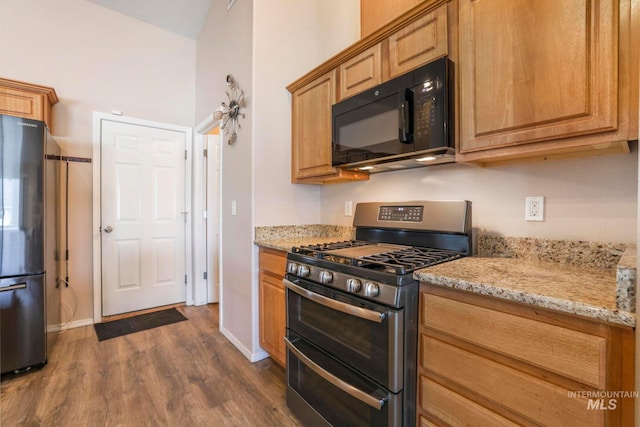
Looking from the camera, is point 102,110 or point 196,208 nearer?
point 102,110

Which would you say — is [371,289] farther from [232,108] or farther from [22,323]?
[22,323]

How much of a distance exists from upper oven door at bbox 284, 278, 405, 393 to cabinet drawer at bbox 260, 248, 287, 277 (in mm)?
274

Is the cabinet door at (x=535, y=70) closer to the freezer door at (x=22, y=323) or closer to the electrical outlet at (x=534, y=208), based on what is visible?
the electrical outlet at (x=534, y=208)

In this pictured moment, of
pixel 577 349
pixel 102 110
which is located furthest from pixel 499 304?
pixel 102 110

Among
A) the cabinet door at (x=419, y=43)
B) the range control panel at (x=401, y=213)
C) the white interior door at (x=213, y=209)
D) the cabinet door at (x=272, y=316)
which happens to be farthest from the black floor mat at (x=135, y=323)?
the cabinet door at (x=419, y=43)

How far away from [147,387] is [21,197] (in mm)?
1549

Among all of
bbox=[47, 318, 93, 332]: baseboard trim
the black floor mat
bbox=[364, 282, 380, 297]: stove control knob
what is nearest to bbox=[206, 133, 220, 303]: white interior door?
the black floor mat

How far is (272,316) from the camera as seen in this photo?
2.01m

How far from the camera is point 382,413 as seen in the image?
114cm

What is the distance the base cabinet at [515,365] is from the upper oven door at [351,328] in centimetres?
11

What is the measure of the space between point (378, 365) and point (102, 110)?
3526 mm

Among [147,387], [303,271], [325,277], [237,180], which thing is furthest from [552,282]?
[147,387]

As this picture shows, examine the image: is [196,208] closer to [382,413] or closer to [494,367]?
[382,413]

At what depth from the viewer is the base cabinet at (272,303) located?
193 centimetres
